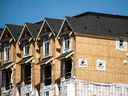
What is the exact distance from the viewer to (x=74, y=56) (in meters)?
88.2

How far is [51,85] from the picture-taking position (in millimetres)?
92688

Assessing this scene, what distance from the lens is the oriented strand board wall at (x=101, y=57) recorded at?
88.5m

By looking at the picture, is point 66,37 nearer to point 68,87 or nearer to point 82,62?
point 82,62

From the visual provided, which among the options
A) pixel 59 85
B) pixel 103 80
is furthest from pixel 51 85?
pixel 103 80

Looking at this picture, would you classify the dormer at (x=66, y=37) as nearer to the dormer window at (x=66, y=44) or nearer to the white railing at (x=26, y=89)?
the dormer window at (x=66, y=44)

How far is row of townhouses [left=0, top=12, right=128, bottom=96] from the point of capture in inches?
3489

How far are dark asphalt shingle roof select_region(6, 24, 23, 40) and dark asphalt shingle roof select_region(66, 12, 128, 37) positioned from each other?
35.0ft

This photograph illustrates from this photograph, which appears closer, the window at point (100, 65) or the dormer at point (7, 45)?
the window at point (100, 65)

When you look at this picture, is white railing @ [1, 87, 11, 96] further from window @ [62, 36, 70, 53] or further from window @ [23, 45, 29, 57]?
window @ [62, 36, 70, 53]

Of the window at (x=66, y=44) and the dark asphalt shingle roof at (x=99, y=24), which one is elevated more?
the dark asphalt shingle roof at (x=99, y=24)

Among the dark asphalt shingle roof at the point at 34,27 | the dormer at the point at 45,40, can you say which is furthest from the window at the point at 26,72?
the dark asphalt shingle roof at the point at 34,27

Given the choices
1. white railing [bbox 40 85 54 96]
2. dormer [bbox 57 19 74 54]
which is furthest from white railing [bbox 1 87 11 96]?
dormer [bbox 57 19 74 54]

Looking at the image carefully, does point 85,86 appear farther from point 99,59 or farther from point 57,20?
point 57,20

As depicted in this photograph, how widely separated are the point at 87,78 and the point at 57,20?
34.7 feet
